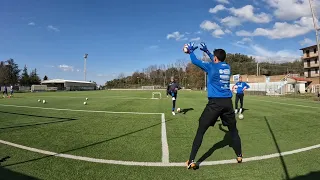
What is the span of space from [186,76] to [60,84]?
62.1m

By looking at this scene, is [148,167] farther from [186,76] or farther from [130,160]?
[186,76]

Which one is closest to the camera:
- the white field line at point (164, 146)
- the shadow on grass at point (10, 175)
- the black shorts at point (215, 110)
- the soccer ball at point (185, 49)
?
the shadow on grass at point (10, 175)

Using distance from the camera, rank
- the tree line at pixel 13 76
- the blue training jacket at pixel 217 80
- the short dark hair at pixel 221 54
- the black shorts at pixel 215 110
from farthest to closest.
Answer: the tree line at pixel 13 76
the short dark hair at pixel 221 54
the blue training jacket at pixel 217 80
the black shorts at pixel 215 110

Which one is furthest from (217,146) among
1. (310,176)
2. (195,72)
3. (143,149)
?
(195,72)

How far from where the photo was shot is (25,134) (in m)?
8.41

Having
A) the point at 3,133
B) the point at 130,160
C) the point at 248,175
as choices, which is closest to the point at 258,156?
the point at 248,175

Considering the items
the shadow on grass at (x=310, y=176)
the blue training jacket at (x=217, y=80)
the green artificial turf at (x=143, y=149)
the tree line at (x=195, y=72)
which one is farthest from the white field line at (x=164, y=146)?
the tree line at (x=195, y=72)

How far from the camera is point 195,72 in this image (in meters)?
117

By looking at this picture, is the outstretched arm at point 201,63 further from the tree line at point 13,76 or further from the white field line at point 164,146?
the tree line at point 13,76

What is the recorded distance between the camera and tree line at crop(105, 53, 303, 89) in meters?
114

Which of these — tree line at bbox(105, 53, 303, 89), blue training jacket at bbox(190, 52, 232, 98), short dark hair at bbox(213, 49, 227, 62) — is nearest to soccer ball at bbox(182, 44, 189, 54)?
blue training jacket at bbox(190, 52, 232, 98)

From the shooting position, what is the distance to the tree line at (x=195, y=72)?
372ft

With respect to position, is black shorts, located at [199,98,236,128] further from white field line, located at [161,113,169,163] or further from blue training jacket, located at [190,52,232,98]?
white field line, located at [161,113,169,163]

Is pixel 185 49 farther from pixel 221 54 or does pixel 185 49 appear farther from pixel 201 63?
pixel 221 54
